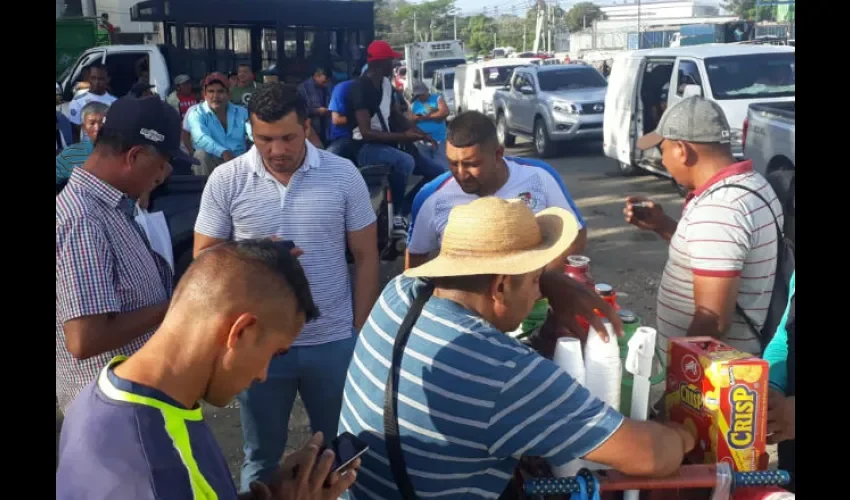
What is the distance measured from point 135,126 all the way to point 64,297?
23.6 inches

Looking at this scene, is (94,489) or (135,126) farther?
(135,126)

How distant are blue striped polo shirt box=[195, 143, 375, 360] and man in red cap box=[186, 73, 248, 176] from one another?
4149 mm

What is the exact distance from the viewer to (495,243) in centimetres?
212

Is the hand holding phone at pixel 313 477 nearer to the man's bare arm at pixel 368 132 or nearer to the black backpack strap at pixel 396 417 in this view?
the black backpack strap at pixel 396 417

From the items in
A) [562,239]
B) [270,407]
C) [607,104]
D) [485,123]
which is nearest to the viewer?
[562,239]

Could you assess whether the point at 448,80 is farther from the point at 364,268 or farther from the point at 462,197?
the point at 364,268

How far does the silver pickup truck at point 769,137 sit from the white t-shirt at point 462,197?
15.8 ft

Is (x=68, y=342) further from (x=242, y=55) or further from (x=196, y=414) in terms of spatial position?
(x=242, y=55)

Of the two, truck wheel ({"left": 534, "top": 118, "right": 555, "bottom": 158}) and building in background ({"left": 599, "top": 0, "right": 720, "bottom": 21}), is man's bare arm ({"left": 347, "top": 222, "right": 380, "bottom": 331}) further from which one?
building in background ({"left": 599, "top": 0, "right": 720, "bottom": 21})

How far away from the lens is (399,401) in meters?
2.02

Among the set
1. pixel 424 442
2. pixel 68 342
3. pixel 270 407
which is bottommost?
pixel 270 407

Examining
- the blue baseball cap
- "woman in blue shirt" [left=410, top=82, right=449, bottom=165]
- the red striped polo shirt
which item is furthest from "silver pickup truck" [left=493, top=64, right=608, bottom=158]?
the blue baseball cap

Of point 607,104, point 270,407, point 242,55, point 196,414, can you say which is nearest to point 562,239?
point 196,414

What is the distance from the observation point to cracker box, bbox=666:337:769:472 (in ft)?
7.07
